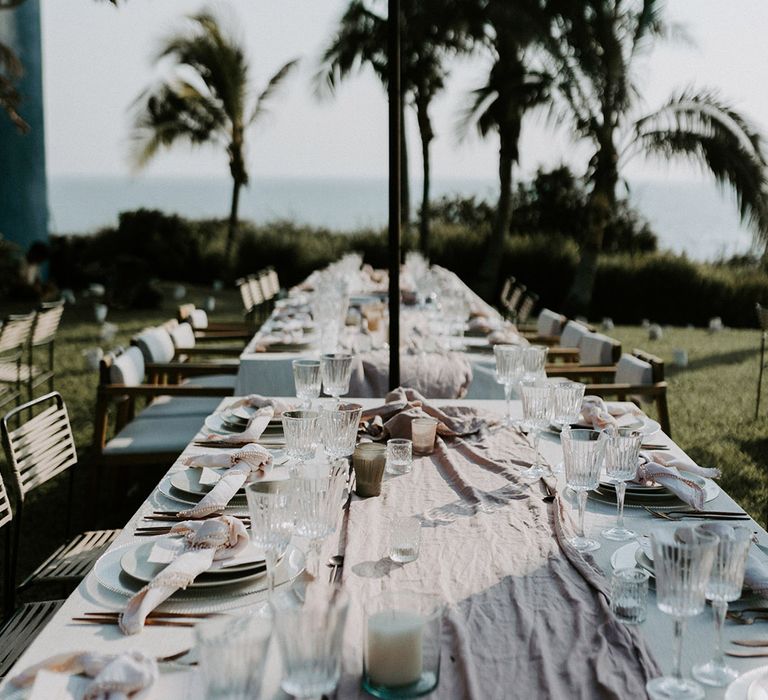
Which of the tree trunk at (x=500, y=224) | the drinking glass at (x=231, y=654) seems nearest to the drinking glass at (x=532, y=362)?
the drinking glass at (x=231, y=654)

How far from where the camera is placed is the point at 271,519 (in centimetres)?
149

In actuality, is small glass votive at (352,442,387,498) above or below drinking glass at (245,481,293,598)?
below

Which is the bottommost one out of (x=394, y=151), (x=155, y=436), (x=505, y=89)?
(x=155, y=436)

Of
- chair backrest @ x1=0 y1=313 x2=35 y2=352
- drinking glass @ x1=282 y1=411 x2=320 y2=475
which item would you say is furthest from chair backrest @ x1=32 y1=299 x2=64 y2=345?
drinking glass @ x1=282 y1=411 x2=320 y2=475

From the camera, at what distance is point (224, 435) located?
2.84 metres

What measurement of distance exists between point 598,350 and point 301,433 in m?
3.13

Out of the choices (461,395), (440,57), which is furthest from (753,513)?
(440,57)

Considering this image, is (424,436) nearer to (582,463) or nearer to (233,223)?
(582,463)

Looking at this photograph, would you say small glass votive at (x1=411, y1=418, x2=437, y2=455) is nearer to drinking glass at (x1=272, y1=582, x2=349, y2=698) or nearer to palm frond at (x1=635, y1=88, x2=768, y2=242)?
drinking glass at (x1=272, y1=582, x2=349, y2=698)

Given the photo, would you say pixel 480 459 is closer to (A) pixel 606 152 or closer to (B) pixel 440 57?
(A) pixel 606 152

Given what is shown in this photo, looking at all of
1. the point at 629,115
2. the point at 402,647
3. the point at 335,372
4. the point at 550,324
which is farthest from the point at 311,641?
the point at 629,115

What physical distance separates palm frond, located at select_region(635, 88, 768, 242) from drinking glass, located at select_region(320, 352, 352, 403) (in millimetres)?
8206

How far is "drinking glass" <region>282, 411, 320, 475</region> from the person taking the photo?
2.13m

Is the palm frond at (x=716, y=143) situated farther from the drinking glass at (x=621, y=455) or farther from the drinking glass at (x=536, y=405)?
the drinking glass at (x=621, y=455)
